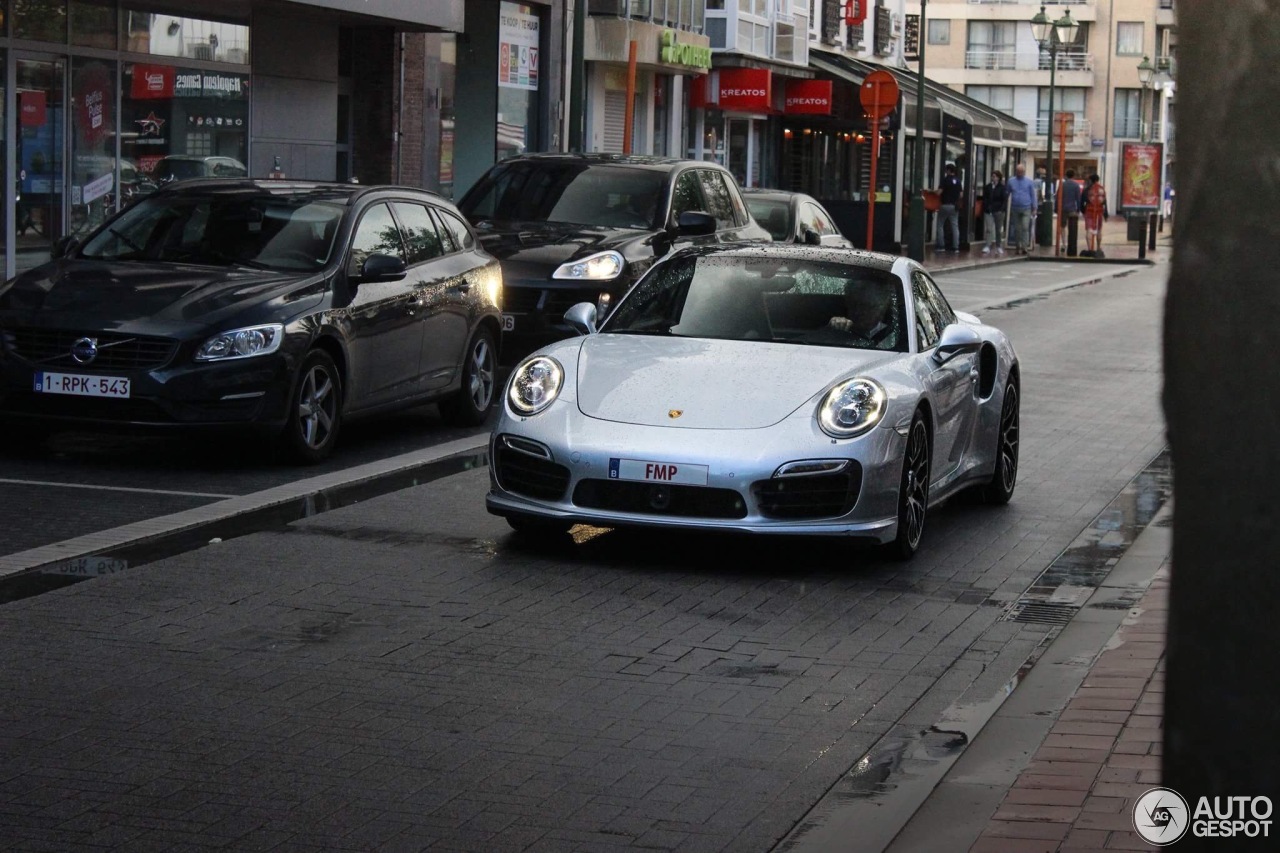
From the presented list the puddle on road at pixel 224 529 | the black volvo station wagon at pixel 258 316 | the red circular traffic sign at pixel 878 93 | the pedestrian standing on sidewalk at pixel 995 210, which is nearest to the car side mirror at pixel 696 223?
the black volvo station wagon at pixel 258 316

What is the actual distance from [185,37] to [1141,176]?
35.0 meters

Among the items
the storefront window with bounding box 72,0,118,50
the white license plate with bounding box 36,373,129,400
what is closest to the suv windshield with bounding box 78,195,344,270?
the white license plate with bounding box 36,373,129,400

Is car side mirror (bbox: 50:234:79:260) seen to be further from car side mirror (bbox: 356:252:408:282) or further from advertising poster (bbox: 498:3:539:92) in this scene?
advertising poster (bbox: 498:3:539:92)

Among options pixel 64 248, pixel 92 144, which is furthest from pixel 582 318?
pixel 92 144

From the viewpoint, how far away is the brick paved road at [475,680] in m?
5.03

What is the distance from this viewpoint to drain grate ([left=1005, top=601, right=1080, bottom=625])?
7777mm

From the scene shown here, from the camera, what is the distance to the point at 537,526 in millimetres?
9172

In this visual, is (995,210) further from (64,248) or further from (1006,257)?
(64,248)

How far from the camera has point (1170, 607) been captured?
7.63ft

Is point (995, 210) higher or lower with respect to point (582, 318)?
higher

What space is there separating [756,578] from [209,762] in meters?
3.49

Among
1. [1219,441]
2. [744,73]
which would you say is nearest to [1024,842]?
[1219,441]

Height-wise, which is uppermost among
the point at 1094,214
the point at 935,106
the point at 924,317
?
the point at 935,106

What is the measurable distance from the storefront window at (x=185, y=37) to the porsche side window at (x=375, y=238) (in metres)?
10.4
